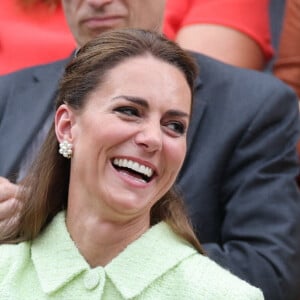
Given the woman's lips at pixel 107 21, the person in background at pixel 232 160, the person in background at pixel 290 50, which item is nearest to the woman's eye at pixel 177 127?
the person in background at pixel 232 160

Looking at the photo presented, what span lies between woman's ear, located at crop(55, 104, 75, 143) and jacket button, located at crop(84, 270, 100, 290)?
0.70 feet

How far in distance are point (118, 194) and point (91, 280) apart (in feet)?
0.47

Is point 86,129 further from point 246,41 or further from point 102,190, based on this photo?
point 246,41

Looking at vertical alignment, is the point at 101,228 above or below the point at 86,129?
below

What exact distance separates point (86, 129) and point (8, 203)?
30 cm

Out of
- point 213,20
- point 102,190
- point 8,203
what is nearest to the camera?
point 102,190

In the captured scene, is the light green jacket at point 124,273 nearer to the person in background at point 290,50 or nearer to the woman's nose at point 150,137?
the woman's nose at point 150,137

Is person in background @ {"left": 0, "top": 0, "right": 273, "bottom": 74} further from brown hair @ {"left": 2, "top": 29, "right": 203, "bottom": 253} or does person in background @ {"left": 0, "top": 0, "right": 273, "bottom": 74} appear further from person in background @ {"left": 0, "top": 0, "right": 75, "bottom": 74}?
brown hair @ {"left": 2, "top": 29, "right": 203, "bottom": 253}

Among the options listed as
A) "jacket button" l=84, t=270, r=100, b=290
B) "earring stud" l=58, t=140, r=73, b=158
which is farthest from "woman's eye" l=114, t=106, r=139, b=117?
"jacket button" l=84, t=270, r=100, b=290

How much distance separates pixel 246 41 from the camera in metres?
2.48

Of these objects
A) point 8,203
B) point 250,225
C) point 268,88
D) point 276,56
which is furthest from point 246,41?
point 8,203

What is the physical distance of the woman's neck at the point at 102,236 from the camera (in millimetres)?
1537

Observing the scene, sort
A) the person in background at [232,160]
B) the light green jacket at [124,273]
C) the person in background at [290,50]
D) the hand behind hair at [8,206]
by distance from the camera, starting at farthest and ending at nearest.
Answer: the person in background at [290,50]
the person in background at [232,160]
the hand behind hair at [8,206]
the light green jacket at [124,273]

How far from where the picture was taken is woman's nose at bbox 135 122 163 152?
148cm
